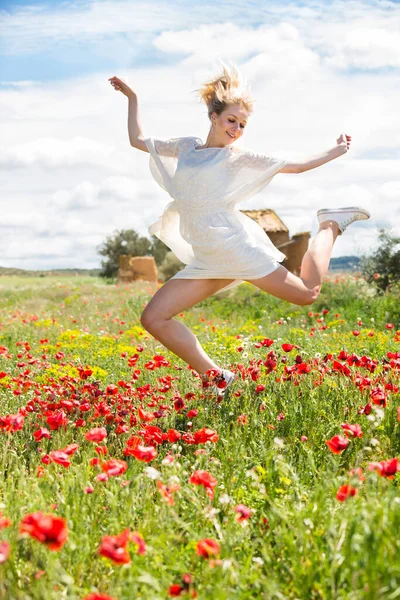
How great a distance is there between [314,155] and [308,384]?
168 centimetres

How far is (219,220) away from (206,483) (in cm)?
287

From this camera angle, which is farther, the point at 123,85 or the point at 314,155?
the point at 123,85

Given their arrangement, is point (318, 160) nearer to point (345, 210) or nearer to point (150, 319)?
point (345, 210)

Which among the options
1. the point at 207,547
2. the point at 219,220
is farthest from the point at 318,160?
the point at 207,547

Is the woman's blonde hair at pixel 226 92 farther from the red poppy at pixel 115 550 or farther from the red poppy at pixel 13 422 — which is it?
the red poppy at pixel 115 550

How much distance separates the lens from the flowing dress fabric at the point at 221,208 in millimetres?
5234

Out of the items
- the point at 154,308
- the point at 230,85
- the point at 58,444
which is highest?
the point at 230,85

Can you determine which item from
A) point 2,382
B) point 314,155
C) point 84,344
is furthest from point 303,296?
point 84,344

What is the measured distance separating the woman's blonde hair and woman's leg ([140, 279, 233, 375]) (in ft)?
4.20

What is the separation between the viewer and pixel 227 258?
207 inches

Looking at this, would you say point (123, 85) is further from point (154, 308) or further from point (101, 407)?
point (101, 407)

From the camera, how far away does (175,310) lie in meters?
5.34

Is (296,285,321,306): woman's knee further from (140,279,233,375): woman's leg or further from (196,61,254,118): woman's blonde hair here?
(196,61,254,118): woman's blonde hair

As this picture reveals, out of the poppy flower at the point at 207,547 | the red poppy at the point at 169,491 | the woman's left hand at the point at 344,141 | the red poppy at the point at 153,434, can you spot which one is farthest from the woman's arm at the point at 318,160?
the poppy flower at the point at 207,547
